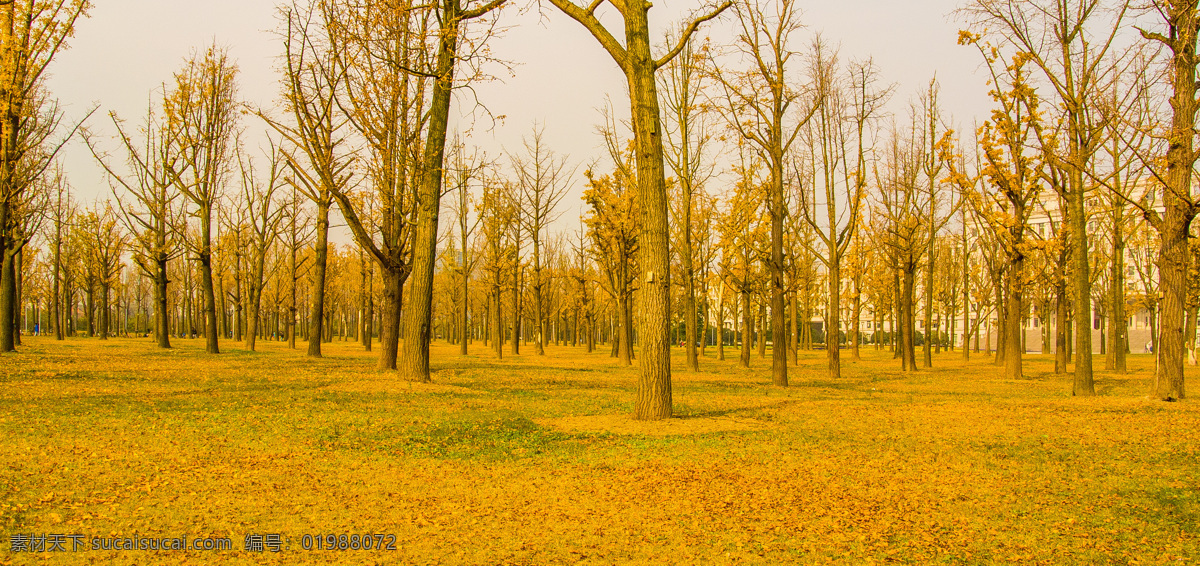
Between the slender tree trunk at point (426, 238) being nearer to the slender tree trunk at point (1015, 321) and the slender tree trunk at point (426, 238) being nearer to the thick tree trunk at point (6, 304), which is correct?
the thick tree trunk at point (6, 304)

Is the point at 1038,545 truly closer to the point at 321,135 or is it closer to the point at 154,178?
the point at 321,135

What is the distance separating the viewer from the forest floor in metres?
4.69

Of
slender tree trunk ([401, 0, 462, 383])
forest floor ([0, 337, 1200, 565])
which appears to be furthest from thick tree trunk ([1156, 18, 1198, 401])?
slender tree trunk ([401, 0, 462, 383])

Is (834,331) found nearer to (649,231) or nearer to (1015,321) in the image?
(1015,321)

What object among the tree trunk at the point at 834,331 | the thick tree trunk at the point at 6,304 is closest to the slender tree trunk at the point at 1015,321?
the tree trunk at the point at 834,331

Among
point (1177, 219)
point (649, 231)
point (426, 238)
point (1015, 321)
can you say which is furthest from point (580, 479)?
point (1015, 321)

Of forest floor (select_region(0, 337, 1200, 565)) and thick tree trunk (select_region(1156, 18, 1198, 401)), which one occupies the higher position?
thick tree trunk (select_region(1156, 18, 1198, 401))

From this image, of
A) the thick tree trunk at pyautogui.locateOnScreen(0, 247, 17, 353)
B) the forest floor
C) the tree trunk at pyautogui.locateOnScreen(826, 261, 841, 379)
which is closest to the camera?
the forest floor

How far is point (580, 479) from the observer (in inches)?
258

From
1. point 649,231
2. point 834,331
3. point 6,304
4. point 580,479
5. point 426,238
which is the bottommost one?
point 580,479

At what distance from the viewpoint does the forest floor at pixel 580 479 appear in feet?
15.4

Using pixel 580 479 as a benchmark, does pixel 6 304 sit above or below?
above

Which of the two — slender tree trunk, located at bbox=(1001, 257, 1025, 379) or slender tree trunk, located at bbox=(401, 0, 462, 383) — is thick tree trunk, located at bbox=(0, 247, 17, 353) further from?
slender tree trunk, located at bbox=(1001, 257, 1025, 379)

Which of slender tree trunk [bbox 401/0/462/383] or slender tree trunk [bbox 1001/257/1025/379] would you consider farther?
slender tree trunk [bbox 1001/257/1025/379]
